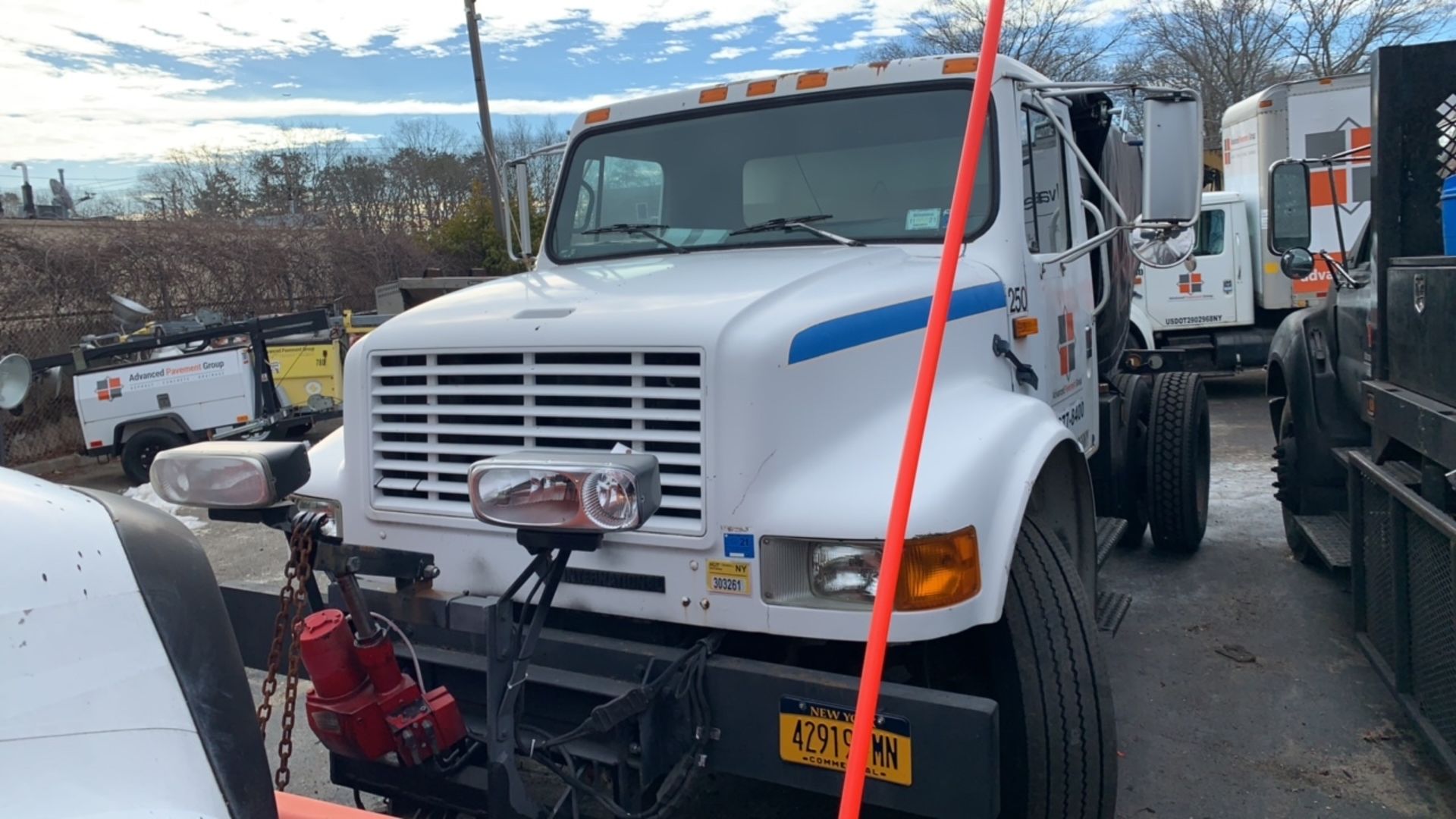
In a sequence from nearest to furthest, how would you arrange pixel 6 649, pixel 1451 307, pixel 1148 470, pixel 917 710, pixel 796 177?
pixel 6 649, pixel 917 710, pixel 1451 307, pixel 796 177, pixel 1148 470

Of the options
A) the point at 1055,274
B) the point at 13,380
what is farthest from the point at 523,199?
the point at 13,380

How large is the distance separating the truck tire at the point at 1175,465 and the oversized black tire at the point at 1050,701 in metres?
3.37

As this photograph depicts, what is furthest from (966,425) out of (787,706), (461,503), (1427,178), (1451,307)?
(1427,178)

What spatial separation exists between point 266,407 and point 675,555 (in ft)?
30.5

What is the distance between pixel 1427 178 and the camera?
4148 millimetres

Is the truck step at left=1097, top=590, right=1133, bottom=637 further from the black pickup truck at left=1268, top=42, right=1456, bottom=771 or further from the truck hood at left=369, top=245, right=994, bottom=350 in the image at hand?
the truck hood at left=369, top=245, right=994, bottom=350

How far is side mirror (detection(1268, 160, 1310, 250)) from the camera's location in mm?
4859

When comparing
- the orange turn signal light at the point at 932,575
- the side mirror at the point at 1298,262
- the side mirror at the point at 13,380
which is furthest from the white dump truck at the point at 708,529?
the side mirror at the point at 13,380

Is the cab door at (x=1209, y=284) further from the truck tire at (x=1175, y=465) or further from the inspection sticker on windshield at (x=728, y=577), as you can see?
the inspection sticker on windshield at (x=728, y=577)

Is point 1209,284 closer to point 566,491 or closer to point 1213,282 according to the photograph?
point 1213,282

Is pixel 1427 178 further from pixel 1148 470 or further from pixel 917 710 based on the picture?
pixel 917 710

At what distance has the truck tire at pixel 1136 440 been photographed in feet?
19.8

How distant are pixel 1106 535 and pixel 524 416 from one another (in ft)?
9.99

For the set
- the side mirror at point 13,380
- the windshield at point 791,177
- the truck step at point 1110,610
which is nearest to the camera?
the truck step at point 1110,610
